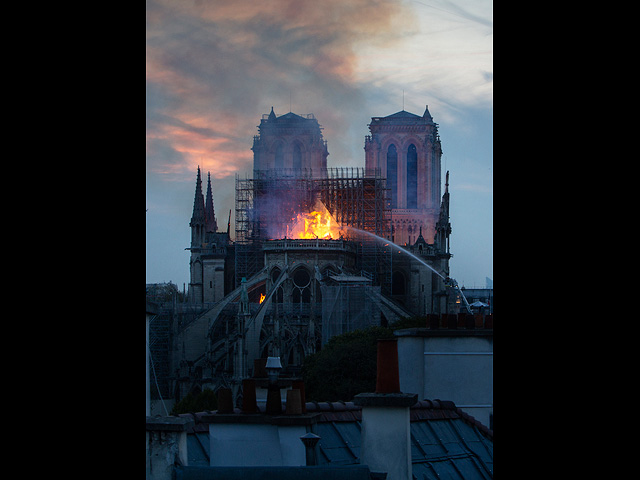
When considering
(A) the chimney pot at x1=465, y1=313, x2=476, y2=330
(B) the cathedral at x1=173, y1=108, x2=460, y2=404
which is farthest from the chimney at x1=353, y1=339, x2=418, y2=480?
(B) the cathedral at x1=173, y1=108, x2=460, y2=404

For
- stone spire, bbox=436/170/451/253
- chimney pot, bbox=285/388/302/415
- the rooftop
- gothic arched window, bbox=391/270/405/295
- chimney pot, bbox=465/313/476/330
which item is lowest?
the rooftop

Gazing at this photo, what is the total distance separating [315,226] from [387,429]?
68.6 meters

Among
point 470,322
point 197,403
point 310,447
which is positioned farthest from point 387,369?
point 197,403

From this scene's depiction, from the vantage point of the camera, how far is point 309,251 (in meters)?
70.2

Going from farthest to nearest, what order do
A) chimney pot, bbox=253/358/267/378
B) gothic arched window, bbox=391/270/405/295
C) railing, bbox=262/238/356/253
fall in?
gothic arched window, bbox=391/270/405/295 < railing, bbox=262/238/356/253 < chimney pot, bbox=253/358/267/378

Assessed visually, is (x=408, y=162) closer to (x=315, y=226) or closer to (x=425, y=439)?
(x=315, y=226)

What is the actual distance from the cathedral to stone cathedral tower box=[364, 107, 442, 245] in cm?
9

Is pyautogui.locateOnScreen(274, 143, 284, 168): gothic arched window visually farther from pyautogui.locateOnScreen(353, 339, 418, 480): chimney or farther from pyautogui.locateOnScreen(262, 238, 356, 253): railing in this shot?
pyautogui.locateOnScreen(353, 339, 418, 480): chimney

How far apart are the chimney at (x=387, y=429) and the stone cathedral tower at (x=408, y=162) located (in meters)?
80.2

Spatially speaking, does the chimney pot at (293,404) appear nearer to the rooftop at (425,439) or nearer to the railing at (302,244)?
the rooftop at (425,439)

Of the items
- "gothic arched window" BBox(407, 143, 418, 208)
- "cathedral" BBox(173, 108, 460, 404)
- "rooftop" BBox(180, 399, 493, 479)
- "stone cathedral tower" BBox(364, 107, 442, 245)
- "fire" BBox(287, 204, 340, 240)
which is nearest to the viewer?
"rooftop" BBox(180, 399, 493, 479)

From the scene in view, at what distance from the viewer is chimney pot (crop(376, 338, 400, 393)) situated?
9867 millimetres
